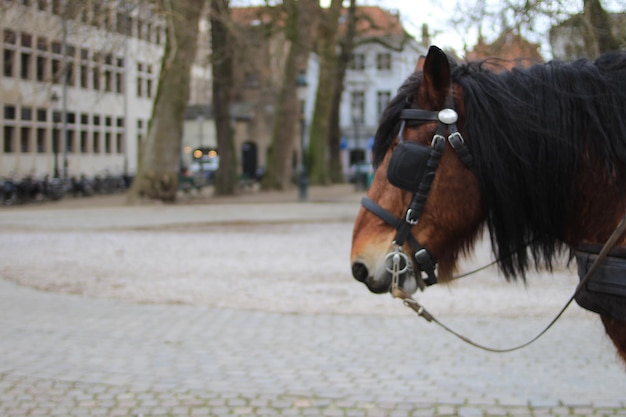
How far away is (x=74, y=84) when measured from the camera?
27703 millimetres

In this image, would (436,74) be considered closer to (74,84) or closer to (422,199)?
(422,199)

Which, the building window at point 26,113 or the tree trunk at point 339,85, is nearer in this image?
the tree trunk at point 339,85

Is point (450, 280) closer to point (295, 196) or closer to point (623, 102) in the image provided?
point (623, 102)

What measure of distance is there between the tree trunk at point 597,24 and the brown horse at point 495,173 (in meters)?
7.90

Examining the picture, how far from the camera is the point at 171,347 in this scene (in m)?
7.28

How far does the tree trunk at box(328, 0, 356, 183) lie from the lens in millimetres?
36156

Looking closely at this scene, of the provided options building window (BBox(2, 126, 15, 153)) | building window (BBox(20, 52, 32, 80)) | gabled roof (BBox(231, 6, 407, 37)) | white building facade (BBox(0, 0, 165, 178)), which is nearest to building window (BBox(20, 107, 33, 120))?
white building facade (BBox(0, 0, 165, 178))

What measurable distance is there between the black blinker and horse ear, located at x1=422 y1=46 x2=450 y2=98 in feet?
0.62

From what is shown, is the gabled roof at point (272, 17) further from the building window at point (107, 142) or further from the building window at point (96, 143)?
the building window at point (107, 142)

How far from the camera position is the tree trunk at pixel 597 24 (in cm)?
1035

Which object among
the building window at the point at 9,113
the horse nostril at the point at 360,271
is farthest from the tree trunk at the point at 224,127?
the horse nostril at the point at 360,271

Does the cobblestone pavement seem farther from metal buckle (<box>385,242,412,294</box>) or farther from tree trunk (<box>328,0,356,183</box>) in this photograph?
tree trunk (<box>328,0,356,183</box>)

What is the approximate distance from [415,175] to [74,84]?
1045 inches

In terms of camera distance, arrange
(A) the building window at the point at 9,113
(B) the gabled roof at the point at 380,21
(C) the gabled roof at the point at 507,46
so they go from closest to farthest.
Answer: (C) the gabled roof at the point at 507,46 < (B) the gabled roof at the point at 380,21 < (A) the building window at the point at 9,113
